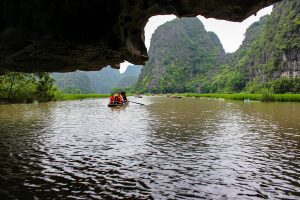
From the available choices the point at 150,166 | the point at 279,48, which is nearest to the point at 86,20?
the point at 150,166

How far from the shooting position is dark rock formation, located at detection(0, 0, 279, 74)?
6.88 metres

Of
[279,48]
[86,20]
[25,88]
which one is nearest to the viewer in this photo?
[86,20]

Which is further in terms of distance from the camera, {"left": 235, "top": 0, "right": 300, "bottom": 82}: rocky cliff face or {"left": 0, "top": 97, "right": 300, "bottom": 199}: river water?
{"left": 235, "top": 0, "right": 300, "bottom": 82}: rocky cliff face

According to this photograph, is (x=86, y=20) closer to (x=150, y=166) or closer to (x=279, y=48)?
(x=150, y=166)

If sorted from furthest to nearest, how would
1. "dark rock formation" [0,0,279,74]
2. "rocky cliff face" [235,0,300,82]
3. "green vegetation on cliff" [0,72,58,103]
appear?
"rocky cliff face" [235,0,300,82] < "green vegetation on cliff" [0,72,58,103] < "dark rock formation" [0,0,279,74]

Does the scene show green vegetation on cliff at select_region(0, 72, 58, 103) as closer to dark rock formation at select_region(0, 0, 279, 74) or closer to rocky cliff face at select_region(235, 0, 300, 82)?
dark rock formation at select_region(0, 0, 279, 74)

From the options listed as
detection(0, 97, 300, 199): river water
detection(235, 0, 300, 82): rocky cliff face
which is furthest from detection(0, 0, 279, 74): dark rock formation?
detection(235, 0, 300, 82): rocky cliff face

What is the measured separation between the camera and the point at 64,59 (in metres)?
10.3


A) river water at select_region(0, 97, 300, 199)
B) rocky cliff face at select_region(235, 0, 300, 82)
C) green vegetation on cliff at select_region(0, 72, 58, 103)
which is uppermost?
rocky cliff face at select_region(235, 0, 300, 82)

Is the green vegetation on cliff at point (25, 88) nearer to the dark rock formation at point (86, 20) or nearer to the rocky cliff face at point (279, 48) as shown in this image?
the dark rock formation at point (86, 20)

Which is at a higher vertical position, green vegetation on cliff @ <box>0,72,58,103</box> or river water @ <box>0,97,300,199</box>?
green vegetation on cliff @ <box>0,72,58,103</box>

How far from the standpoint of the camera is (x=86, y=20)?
24.0ft

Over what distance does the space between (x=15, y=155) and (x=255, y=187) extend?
7641mm

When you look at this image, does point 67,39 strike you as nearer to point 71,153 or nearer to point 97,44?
point 97,44
